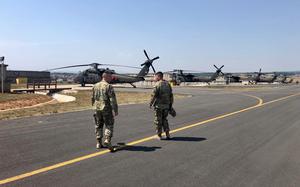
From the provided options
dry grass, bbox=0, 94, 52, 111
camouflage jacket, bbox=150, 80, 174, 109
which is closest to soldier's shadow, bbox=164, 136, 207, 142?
camouflage jacket, bbox=150, 80, 174, 109

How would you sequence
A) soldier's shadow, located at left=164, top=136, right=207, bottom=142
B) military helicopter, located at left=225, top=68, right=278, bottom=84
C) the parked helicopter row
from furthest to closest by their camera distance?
1. military helicopter, located at left=225, top=68, right=278, bottom=84
2. the parked helicopter row
3. soldier's shadow, located at left=164, top=136, right=207, bottom=142

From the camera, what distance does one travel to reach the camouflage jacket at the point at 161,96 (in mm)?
8974

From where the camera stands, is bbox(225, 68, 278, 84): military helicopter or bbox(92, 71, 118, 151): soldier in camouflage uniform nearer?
bbox(92, 71, 118, 151): soldier in camouflage uniform

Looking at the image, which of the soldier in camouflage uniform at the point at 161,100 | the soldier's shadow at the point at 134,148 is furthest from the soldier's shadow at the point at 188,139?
the soldier's shadow at the point at 134,148

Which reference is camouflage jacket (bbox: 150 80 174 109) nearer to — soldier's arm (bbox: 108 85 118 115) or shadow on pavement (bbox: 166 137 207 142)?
shadow on pavement (bbox: 166 137 207 142)

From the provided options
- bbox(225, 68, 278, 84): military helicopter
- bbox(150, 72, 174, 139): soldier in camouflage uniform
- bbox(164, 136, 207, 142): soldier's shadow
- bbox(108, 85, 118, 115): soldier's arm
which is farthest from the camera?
bbox(225, 68, 278, 84): military helicopter

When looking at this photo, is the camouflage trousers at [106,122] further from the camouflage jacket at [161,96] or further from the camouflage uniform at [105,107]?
the camouflage jacket at [161,96]

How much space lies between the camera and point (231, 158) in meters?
6.80

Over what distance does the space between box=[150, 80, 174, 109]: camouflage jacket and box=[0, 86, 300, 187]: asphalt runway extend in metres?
0.91

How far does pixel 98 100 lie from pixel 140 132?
2.50 meters

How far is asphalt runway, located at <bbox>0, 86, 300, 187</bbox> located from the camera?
5.37 meters

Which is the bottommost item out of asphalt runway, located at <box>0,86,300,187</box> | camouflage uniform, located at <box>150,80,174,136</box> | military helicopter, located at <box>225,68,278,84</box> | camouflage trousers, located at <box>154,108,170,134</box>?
asphalt runway, located at <box>0,86,300,187</box>

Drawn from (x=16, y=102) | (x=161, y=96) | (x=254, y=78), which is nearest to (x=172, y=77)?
(x=254, y=78)

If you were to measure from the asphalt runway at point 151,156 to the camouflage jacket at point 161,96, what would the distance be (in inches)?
35.8
